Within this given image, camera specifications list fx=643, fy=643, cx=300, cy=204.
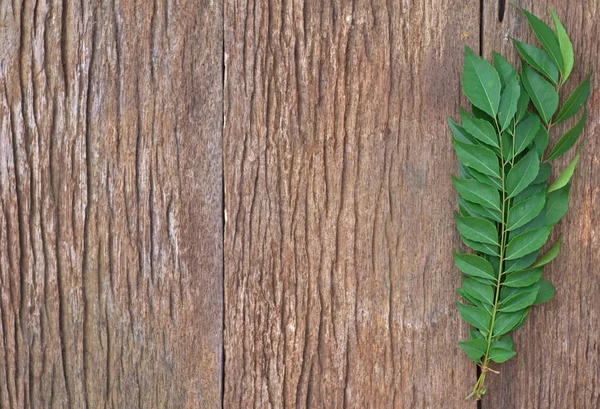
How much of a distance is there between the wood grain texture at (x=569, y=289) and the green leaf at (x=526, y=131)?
0.04 metres

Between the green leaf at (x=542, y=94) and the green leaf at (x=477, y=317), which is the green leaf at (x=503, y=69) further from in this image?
the green leaf at (x=477, y=317)

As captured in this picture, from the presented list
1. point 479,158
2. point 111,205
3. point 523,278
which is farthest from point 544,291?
point 111,205

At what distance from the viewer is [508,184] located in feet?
1.95

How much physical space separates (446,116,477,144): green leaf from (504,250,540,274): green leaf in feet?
0.39

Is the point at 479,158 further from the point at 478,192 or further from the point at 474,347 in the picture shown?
the point at 474,347

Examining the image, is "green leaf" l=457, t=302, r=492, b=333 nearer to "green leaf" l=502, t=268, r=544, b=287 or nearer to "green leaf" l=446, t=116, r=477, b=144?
"green leaf" l=502, t=268, r=544, b=287

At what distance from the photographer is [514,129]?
0.60 meters

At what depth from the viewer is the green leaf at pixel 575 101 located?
598 millimetres

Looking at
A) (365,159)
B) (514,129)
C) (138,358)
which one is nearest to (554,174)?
(514,129)

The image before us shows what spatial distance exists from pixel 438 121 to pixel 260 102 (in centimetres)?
17

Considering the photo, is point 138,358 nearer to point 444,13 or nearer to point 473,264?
point 473,264

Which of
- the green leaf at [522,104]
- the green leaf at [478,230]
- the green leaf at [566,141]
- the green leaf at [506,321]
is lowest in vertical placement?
the green leaf at [506,321]

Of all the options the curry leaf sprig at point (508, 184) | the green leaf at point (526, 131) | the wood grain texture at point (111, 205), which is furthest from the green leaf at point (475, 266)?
the wood grain texture at point (111, 205)

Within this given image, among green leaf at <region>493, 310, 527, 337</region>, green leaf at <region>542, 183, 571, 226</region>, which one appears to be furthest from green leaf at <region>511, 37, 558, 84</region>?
green leaf at <region>493, 310, 527, 337</region>
